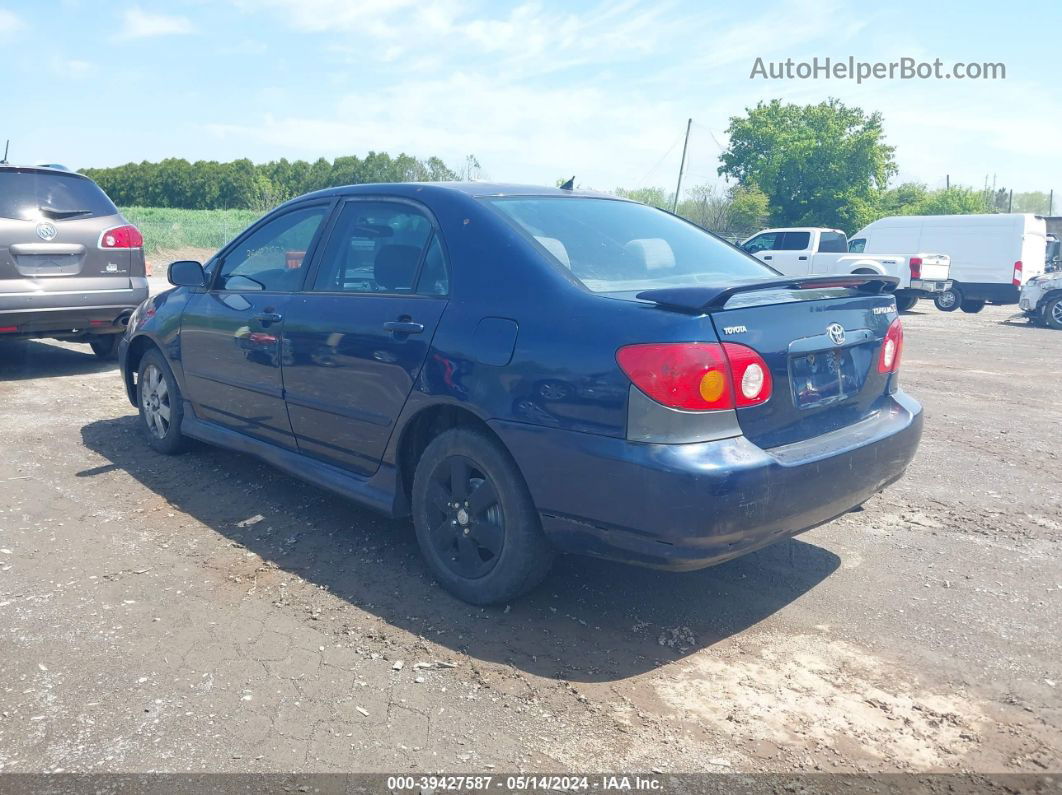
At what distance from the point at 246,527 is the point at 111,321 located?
4.60m

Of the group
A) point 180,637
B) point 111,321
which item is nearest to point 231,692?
point 180,637

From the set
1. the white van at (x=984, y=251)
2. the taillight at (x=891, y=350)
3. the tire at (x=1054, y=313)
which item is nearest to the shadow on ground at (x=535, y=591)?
the taillight at (x=891, y=350)

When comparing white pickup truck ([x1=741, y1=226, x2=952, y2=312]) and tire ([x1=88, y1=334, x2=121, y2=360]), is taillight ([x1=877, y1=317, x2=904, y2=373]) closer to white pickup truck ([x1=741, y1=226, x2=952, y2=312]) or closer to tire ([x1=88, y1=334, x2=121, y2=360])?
tire ([x1=88, y1=334, x2=121, y2=360])

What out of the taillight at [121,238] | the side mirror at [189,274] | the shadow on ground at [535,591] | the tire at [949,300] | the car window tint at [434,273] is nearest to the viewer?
the shadow on ground at [535,591]

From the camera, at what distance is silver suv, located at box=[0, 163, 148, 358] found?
7.48 metres

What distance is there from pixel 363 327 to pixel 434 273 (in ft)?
1.36

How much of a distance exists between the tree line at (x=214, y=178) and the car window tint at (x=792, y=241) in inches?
1386

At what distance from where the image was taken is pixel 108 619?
3.44m

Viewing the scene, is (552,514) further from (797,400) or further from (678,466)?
(797,400)

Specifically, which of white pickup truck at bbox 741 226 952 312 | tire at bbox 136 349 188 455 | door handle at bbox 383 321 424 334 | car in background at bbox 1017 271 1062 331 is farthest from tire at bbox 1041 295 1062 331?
door handle at bbox 383 321 424 334

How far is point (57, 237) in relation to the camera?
7.72m

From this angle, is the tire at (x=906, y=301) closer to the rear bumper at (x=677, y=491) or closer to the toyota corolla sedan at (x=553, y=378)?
the toyota corolla sedan at (x=553, y=378)

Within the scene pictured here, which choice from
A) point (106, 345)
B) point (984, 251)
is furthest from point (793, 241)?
point (106, 345)

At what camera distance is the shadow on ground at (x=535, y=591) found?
128 inches
